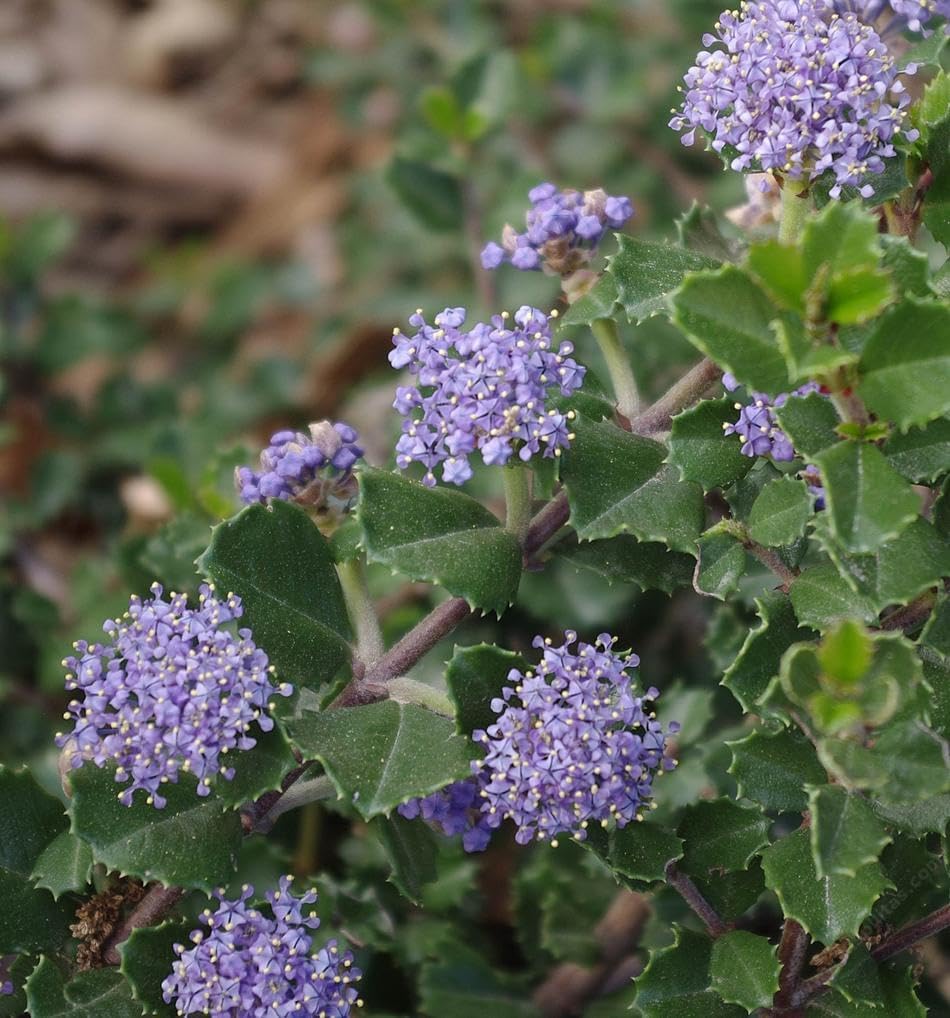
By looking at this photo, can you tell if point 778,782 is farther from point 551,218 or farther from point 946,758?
point 551,218

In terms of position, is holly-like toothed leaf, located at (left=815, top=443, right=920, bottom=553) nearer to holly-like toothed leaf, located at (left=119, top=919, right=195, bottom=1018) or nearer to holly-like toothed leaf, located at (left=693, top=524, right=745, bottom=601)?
holly-like toothed leaf, located at (left=693, top=524, right=745, bottom=601)

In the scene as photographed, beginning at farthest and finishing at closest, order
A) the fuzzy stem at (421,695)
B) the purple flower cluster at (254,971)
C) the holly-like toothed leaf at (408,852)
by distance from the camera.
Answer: the holly-like toothed leaf at (408,852) < the fuzzy stem at (421,695) < the purple flower cluster at (254,971)

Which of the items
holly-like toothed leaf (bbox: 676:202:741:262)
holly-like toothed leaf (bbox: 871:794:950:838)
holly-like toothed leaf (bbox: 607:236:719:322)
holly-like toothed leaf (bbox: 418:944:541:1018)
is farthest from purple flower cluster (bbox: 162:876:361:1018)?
holly-like toothed leaf (bbox: 676:202:741:262)

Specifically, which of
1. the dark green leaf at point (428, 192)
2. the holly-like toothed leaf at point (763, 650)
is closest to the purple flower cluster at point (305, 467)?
the holly-like toothed leaf at point (763, 650)

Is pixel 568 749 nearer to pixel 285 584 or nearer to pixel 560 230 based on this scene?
pixel 285 584

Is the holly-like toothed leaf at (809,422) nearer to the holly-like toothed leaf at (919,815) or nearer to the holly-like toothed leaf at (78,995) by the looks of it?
the holly-like toothed leaf at (919,815)
